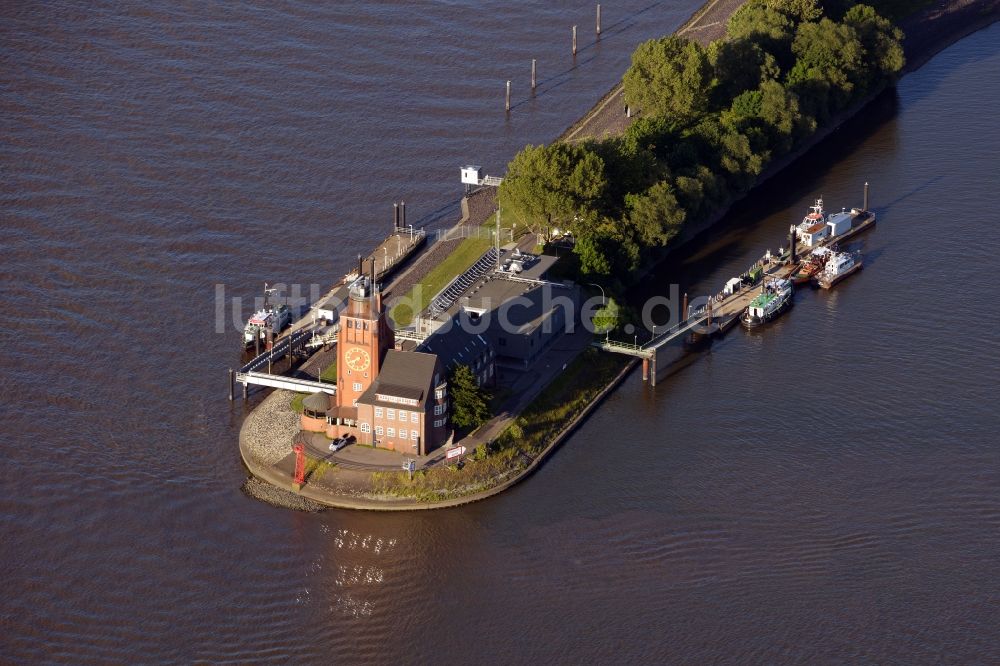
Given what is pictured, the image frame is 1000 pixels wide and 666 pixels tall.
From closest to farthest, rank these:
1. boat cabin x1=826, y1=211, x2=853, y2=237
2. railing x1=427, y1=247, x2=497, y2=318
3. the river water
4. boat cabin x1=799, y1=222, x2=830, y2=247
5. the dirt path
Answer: the river water < railing x1=427, y1=247, x2=497, y2=318 < boat cabin x1=799, y1=222, x2=830, y2=247 < boat cabin x1=826, y1=211, x2=853, y2=237 < the dirt path

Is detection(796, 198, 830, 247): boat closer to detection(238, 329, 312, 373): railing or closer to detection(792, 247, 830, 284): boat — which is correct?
detection(792, 247, 830, 284): boat

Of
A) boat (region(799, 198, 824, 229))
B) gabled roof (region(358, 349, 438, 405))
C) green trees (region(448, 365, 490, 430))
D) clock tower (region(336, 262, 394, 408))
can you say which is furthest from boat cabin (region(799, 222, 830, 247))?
gabled roof (region(358, 349, 438, 405))

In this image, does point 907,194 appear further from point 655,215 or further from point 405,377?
point 405,377

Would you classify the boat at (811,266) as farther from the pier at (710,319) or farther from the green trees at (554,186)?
the green trees at (554,186)

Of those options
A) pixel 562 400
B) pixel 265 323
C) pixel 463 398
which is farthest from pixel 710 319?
pixel 265 323

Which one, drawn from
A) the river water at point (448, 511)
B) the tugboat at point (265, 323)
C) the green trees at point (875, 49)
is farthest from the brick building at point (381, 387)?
the green trees at point (875, 49)

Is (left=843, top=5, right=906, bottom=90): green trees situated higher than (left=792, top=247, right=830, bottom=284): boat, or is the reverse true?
(left=843, top=5, right=906, bottom=90): green trees

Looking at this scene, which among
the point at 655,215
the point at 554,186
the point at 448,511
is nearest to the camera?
the point at 448,511
